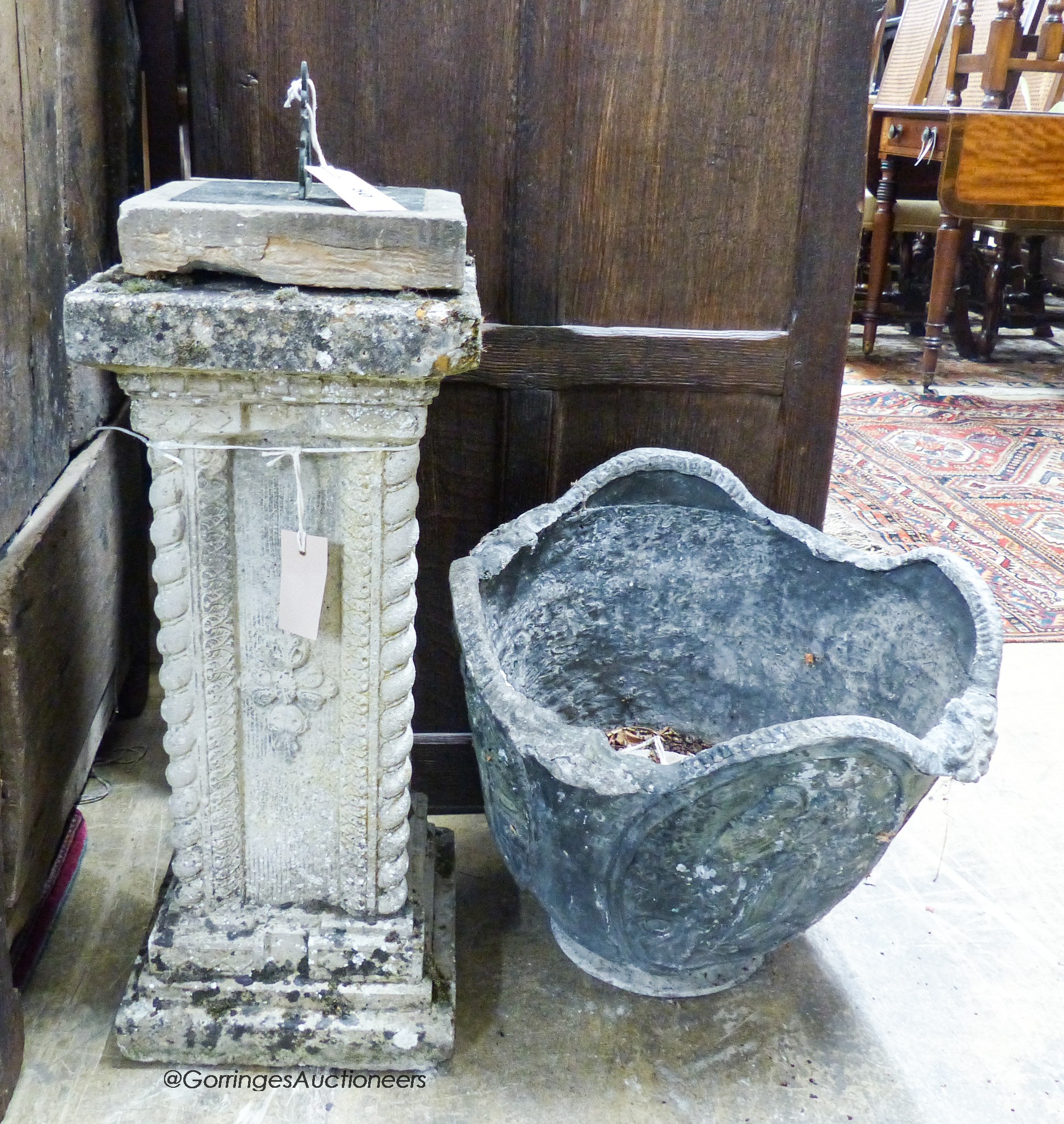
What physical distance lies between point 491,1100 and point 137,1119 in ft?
1.39

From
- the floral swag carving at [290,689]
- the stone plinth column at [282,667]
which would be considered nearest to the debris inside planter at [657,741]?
the stone plinth column at [282,667]

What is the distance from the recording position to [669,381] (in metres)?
1.90

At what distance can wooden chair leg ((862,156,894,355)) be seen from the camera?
4.87 meters

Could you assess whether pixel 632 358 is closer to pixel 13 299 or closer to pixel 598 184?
pixel 598 184

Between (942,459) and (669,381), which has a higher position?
(669,381)

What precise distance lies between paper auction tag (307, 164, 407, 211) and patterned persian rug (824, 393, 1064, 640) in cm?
202

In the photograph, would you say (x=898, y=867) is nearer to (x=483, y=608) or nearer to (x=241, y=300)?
(x=483, y=608)

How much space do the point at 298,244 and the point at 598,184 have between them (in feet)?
2.32

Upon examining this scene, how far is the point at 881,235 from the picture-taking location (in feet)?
16.2

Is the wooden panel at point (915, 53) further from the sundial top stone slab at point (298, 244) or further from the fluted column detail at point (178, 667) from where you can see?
the fluted column detail at point (178, 667)

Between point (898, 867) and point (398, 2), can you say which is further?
point (898, 867)

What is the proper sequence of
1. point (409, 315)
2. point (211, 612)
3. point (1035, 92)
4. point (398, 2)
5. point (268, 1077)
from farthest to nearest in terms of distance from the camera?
point (1035, 92)
point (398, 2)
point (268, 1077)
point (211, 612)
point (409, 315)

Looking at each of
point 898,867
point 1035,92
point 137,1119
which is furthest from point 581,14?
point 1035,92

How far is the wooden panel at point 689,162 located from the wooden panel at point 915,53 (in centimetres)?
384
